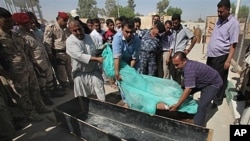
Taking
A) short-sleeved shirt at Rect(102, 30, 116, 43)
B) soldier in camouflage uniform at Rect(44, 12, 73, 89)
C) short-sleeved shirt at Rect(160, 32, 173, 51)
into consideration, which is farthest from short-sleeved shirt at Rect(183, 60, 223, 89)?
soldier in camouflage uniform at Rect(44, 12, 73, 89)

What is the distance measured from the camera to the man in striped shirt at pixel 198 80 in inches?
119

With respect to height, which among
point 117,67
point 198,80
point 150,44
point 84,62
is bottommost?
point 198,80

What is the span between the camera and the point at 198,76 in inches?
122

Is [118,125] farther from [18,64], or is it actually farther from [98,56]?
[18,64]

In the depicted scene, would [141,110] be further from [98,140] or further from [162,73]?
[162,73]

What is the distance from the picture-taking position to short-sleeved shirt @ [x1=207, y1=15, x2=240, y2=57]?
11.8ft

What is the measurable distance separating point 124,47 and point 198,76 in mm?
1366

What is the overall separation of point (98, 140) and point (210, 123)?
2185mm

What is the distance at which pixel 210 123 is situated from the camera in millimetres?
3691

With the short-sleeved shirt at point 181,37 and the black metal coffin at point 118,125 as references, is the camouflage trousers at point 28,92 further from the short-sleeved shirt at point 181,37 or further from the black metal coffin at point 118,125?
the short-sleeved shirt at point 181,37

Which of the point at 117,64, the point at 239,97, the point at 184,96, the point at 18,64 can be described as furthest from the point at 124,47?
the point at 239,97

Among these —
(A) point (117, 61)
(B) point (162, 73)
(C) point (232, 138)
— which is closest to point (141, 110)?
(A) point (117, 61)

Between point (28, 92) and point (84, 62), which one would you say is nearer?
point (84, 62)

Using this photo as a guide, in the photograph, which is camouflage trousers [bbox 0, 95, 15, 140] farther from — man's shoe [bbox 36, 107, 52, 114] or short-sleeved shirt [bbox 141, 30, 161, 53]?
short-sleeved shirt [bbox 141, 30, 161, 53]
